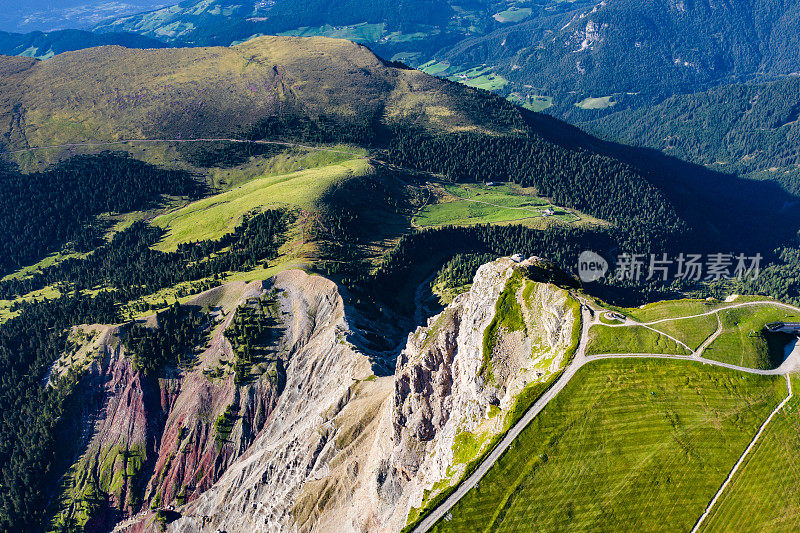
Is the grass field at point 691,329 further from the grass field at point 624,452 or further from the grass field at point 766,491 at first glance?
the grass field at point 766,491

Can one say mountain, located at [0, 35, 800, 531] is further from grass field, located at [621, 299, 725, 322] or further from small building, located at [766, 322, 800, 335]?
small building, located at [766, 322, 800, 335]

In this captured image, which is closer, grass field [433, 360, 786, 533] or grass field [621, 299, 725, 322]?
grass field [433, 360, 786, 533]

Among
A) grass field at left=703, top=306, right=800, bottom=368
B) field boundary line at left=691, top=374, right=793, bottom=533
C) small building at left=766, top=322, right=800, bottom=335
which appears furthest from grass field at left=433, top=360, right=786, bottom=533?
small building at left=766, top=322, right=800, bottom=335

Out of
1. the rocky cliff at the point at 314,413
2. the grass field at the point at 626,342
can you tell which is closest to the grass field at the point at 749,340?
the grass field at the point at 626,342

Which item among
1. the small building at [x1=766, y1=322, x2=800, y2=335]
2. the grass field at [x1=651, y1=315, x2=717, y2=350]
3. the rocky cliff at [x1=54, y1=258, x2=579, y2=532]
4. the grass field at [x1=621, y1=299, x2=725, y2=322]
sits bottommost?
the rocky cliff at [x1=54, y1=258, x2=579, y2=532]

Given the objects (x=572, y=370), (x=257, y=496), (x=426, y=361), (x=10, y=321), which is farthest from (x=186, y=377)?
(x=572, y=370)

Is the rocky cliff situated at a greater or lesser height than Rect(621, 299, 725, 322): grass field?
lesser
